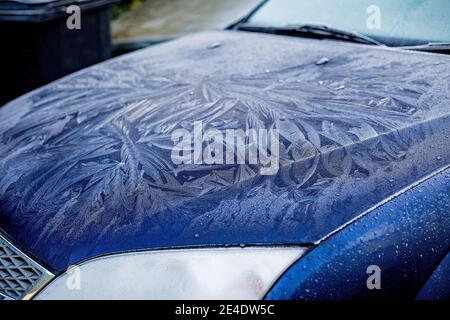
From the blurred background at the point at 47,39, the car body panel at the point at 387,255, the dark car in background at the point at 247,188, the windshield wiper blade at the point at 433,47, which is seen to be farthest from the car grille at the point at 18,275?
the blurred background at the point at 47,39

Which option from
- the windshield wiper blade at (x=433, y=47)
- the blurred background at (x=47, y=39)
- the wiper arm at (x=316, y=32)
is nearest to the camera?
the windshield wiper blade at (x=433, y=47)

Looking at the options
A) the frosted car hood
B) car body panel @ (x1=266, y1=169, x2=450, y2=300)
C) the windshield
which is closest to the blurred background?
the windshield

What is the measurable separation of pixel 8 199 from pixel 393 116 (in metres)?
1.17

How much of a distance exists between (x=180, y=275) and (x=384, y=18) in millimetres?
1500

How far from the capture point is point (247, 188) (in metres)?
1.31

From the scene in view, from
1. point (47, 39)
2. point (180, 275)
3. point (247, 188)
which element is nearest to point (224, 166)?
point (247, 188)

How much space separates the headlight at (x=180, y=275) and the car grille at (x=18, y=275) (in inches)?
1.7

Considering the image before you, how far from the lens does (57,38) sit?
12.8 ft

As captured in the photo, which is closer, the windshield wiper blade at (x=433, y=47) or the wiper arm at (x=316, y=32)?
the windshield wiper blade at (x=433, y=47)

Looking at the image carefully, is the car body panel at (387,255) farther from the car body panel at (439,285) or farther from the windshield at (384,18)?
the windshield at (384,18)

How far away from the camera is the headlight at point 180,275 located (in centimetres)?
114

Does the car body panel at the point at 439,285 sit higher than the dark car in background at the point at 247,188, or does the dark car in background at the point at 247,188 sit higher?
the dark car in background at the point at 247,188

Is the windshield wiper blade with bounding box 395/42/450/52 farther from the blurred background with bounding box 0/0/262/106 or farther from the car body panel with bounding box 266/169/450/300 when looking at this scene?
the blurred background with bounding box 0/0/262/106

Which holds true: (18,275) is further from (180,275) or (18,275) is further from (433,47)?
(433,47)
